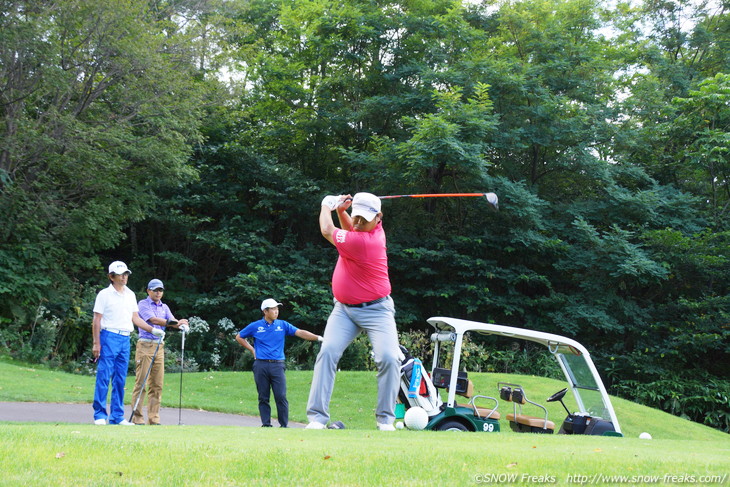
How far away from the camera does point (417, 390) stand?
343 inches

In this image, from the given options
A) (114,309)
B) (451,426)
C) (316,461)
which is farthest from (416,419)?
(114,309)

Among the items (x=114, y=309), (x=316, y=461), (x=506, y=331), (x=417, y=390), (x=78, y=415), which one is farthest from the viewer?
(x=78, y=415)

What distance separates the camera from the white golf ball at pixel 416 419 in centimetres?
813

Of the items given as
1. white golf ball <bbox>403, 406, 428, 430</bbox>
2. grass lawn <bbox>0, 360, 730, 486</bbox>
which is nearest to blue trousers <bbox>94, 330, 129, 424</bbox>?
grass lawn <bbox>0, 360, 730, 486</bbox>

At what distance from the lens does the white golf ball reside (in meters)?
8.13

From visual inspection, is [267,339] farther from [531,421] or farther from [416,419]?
[531,421]

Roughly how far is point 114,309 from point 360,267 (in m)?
3.71

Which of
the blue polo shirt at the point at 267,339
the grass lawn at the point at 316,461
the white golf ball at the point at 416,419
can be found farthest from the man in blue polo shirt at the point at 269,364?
the grass lawn at the point at 316,461

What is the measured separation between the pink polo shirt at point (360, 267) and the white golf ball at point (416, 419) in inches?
67.6

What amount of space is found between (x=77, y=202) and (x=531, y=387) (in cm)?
1542

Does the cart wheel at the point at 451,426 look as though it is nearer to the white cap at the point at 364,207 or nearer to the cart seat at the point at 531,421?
the cart seat at the point at 531,421

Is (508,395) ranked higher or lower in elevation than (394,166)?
lower

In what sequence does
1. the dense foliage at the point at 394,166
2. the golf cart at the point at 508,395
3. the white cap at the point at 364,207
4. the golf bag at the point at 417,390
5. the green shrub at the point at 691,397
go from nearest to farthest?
the white cap at the point at 364,207
the golf bag at the point at 417,390
the golf cart at the point at 508,395
the dense foliage at the point at 394,166
the green shrub at the point at 691,397

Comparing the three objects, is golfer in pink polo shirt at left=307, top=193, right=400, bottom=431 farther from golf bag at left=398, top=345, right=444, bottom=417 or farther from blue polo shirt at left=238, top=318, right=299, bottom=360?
blue polo shirt at left=238, top=318, right=299, bottom=360
